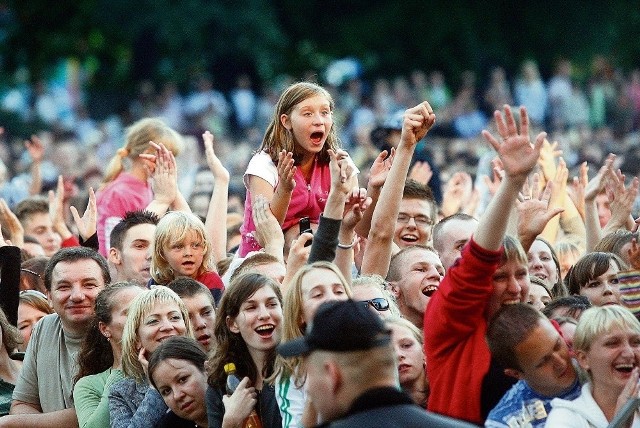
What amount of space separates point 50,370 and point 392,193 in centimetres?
232

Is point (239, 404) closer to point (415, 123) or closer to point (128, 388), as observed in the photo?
point (128, 388)

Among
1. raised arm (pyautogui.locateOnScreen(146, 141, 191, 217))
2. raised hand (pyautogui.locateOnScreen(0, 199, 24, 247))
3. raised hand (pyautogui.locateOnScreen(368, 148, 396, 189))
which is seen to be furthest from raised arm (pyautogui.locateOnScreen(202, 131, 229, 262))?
raised hand (pyautogui.locateOnScreen(368, 148, 396, 189))

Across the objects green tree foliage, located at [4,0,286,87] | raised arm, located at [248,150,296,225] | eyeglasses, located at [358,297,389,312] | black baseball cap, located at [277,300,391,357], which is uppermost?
green tree foliage, located at [4,0,286,87]

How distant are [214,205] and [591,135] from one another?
14.9 metres

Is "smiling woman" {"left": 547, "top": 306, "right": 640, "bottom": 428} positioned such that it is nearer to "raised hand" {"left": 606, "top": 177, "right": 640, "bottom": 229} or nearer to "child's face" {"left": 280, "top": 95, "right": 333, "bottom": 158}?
"child's face" {"left": 280, "top": 95, "right": 333, "bottom": 158}

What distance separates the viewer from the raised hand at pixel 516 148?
6.53 metres

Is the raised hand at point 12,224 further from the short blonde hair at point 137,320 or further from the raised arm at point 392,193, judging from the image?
the raised arm at point 392,193

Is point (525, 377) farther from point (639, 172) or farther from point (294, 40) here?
point (294, 40)

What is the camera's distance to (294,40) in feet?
96.5

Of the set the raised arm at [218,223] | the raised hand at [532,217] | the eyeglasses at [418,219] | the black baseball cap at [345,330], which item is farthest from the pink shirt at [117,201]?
the black baseball cap at [345,330]

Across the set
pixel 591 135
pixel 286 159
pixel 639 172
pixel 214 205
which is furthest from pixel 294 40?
pixel 286 159

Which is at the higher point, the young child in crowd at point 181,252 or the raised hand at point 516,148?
the raised hand at point 516,148

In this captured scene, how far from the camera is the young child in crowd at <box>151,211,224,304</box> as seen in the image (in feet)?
30.8

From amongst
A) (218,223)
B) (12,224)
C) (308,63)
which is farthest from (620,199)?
(308,63)
